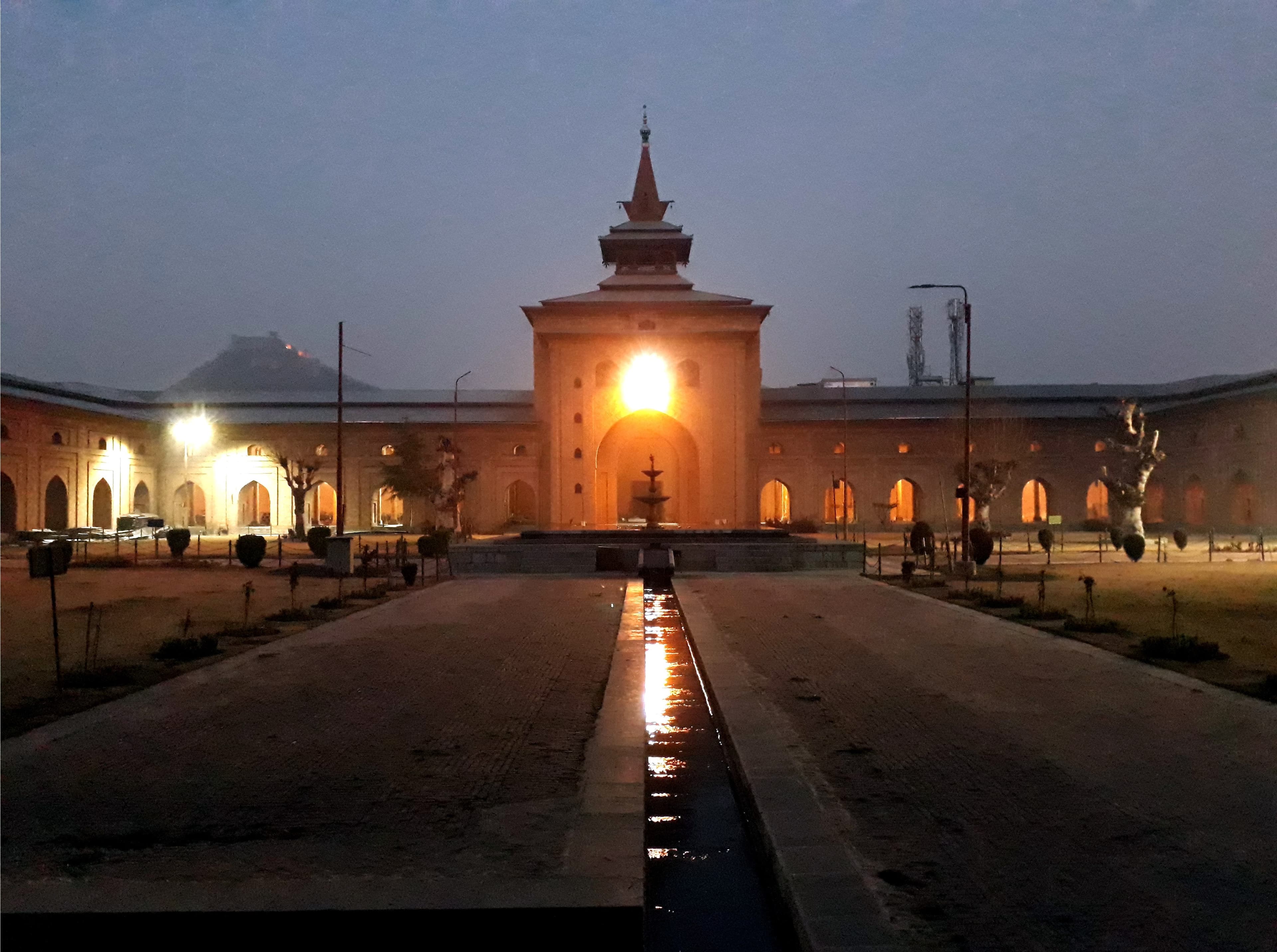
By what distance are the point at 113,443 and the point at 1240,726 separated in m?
50.3

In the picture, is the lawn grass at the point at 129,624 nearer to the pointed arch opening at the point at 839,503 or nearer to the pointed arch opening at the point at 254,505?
the pointed arch opening at the point at 254,505

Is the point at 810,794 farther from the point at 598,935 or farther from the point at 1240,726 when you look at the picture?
the point at 1240,726

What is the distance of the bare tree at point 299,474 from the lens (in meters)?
40.7

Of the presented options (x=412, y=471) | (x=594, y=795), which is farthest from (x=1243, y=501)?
(x=594, y=795)

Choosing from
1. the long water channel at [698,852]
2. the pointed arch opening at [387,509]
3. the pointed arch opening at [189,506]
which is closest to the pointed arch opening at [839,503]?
the pointed arch opening at [387,509]

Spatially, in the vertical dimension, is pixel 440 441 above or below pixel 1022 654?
above

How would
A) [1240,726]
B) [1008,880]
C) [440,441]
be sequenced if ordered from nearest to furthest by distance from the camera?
[1008,880] → [1240,726] → [440,441]

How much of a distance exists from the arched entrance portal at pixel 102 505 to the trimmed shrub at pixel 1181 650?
47.3m

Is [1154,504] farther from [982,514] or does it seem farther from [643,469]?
[643,469]

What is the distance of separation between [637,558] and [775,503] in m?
27.3

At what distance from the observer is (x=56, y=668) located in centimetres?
976

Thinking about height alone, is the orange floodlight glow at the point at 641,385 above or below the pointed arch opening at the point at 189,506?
above

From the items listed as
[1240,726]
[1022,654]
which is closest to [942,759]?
[1240,726]

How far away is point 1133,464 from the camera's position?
42.6 meters
